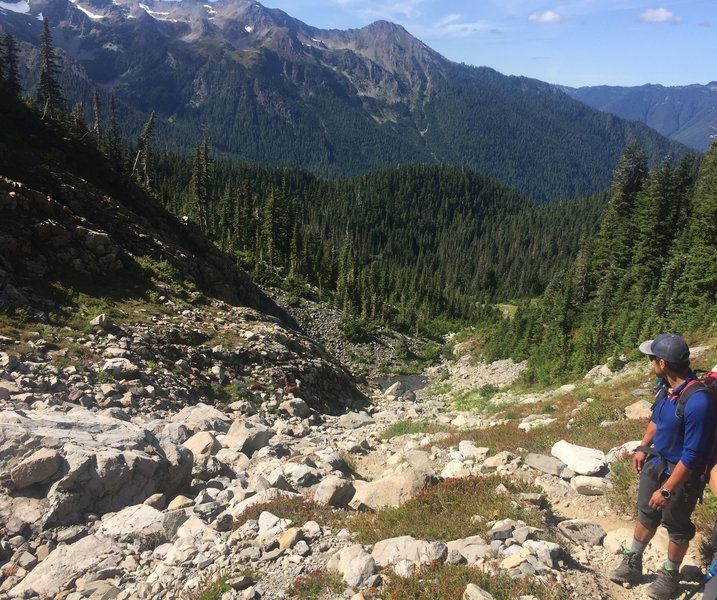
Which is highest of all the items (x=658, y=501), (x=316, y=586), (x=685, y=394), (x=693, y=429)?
(x=685, y=394)

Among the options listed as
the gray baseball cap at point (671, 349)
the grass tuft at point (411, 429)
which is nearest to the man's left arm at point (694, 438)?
the gray baseball cap at point (671, 349)

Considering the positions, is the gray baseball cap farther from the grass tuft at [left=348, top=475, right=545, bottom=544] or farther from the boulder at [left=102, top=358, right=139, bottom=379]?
the boulder at [left=102, top=358, right=139, bottom=379]

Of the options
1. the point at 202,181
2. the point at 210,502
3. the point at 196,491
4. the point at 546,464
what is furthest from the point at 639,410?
the point at 202,181

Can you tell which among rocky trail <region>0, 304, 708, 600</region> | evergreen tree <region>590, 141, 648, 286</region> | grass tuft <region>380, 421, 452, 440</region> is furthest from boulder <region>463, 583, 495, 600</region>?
evergreen tree <region>590, 141, 648, 286</region>

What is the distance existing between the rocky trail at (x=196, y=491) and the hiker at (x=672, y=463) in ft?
1.69

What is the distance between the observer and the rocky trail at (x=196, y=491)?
6.71 metres

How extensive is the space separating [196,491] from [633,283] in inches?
1677

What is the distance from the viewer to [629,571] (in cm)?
634

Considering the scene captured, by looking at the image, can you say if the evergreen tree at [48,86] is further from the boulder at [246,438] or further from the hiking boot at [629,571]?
the hiking boot at [629,571]

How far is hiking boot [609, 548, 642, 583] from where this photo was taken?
6.34 m

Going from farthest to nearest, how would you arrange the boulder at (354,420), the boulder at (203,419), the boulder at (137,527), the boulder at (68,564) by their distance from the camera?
the boulder at (354,420)
the boulder at (203,419)
the boulder at (137,527)
the boulder at (68,564)

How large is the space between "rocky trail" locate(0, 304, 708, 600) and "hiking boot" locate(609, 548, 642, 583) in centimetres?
15

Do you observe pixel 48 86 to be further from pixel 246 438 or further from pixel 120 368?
pixel 246 438

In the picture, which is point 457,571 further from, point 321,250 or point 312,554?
point 321,250
